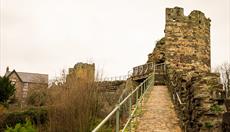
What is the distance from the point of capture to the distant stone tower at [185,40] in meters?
24.9

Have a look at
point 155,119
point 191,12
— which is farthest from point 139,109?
point 191,12

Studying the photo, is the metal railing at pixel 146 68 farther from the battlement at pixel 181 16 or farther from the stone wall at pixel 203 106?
the stone wall at pixel 203 106

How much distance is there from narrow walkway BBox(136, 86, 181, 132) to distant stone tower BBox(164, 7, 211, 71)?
1072cm

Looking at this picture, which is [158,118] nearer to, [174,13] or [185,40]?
[185,40]

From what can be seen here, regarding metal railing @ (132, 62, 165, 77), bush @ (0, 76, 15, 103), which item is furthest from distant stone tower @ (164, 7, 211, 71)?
bush @ (0, 76, 15, 103)

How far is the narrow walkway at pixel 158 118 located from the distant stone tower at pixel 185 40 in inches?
422

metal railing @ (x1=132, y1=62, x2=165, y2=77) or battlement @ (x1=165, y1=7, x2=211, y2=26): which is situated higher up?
battlement @ (x1=165, y1=7, x2=211, y2=26)

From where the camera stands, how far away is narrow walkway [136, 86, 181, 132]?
988cm

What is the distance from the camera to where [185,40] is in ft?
82.3

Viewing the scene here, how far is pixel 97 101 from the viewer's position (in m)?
16.1

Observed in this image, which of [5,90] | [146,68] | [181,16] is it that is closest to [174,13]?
[181,16]

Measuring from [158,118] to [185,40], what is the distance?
48.1ft

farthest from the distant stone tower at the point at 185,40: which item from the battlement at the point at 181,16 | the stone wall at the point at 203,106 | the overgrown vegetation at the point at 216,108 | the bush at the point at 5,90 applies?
the bush at the point at 5,90

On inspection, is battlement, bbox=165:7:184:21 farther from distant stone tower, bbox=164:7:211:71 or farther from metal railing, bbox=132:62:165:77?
metal railing, bbox=132:62:165:77
